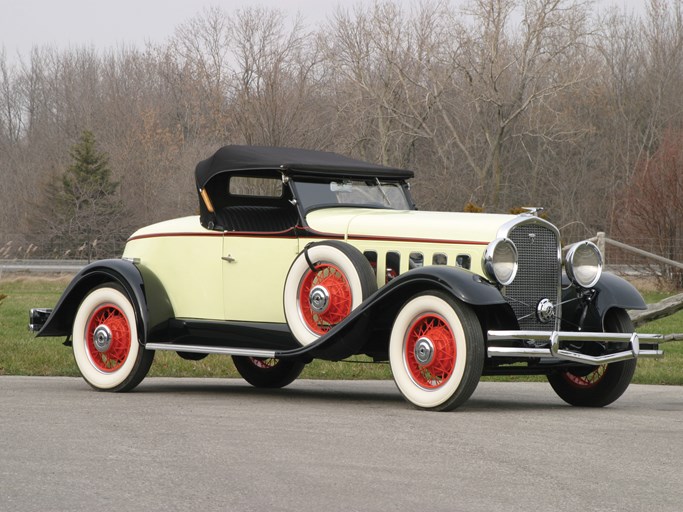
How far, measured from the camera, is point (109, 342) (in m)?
9.95

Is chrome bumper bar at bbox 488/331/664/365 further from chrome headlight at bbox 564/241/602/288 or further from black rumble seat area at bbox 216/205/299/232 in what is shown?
black rumble seat area at bbox 216/205/299/232

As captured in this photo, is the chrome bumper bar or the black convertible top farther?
the black convertible top

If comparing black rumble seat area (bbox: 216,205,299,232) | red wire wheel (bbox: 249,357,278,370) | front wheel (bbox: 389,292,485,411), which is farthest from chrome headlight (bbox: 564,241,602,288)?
red wire wheel (bbox: 249,357,278,370)

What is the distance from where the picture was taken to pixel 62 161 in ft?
189

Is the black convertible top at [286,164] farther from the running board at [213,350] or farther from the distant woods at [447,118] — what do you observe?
the distant woods at [447,118]

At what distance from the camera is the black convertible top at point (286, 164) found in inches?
380

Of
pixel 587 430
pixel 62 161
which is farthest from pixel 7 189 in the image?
pixel 587 430

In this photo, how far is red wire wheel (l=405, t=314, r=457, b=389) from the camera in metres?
8.03

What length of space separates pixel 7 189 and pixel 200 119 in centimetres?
1708

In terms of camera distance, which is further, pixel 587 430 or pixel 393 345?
pixel 393 345

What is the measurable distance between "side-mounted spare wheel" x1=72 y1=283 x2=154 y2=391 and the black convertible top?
1.28 m

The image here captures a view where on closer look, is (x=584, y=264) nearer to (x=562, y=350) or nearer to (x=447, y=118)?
(x=562, y=350)

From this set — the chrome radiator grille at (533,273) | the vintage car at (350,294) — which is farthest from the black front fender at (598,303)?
the chrome radiator grille at (533,273)

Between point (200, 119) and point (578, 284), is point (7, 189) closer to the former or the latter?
point (200, 119)
